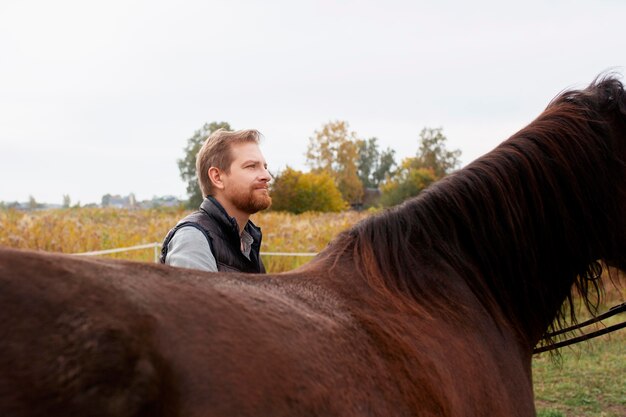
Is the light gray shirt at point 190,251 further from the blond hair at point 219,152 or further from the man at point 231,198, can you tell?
the blond hair at point 219,152

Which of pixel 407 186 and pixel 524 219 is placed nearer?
pixel 524 219

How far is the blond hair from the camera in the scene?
2828 millimetres

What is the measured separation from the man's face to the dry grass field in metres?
1.62

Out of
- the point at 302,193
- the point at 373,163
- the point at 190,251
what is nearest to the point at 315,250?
the point at 190,251

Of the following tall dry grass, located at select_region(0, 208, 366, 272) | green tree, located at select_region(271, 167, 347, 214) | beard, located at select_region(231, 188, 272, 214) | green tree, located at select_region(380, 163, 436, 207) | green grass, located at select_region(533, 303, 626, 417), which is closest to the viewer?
beard, located at select_region(231, 188, 272, 214)

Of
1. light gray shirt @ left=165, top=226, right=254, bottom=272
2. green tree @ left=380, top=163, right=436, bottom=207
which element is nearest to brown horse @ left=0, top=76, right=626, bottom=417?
light gray shirt @ left=165, top=226, right=254, bottom=272

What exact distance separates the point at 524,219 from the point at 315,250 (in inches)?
458

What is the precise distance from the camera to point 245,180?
110 inches

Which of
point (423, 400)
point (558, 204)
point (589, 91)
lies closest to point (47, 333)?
point (423, 400)

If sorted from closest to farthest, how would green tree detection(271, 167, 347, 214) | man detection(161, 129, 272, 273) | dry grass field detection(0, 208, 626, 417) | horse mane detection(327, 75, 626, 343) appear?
horse mane detection(327, 75, 626, 343), man detection(161, 129, 272, 273), dry grass field detection(0, 208, 626, 417), green tree detection(271, 167, 347, 214)

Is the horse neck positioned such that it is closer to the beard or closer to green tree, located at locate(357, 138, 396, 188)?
the beard

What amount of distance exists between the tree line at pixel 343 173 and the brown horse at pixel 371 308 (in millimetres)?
17083

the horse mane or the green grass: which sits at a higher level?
the horse mane

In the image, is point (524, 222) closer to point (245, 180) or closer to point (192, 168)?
point (245, 180)
